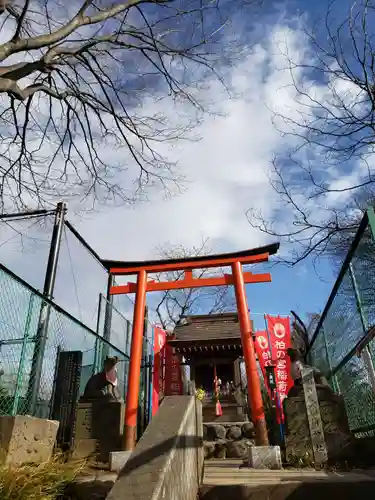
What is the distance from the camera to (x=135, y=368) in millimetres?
7762

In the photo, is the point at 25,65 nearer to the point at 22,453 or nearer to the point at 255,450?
the point at 22,453

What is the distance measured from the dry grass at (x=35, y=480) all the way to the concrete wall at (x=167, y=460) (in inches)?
52.0

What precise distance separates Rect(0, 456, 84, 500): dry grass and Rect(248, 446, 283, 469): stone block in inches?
124

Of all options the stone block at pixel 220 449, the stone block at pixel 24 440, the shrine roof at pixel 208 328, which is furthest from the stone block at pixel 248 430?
the stone block at pixel 24 440

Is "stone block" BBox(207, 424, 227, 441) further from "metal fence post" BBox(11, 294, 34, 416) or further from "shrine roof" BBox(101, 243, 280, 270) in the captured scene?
"metal fence post" BBox(11, 294, 34, 416)

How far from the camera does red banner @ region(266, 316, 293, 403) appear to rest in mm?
13578

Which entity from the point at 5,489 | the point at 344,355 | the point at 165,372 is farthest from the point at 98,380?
the point at 165,372

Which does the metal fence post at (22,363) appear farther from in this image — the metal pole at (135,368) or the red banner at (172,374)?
the red banner at (172,374)

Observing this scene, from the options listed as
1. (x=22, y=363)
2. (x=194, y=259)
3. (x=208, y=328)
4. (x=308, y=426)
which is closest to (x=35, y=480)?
(x=22, y=363)

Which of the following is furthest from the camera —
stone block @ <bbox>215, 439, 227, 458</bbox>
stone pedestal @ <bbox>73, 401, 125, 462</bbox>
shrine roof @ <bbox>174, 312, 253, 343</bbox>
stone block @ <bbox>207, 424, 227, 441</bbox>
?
shrine roof @ <bbox>174, 312, 253, 343</bbox>

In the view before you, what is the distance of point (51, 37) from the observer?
16.5 ft

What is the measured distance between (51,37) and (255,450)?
713 centimetres

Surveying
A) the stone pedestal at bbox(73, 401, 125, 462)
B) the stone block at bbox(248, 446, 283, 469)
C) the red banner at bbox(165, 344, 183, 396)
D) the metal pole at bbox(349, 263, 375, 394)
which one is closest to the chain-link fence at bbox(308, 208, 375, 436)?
the metal pole at bbox(349, 263, 375, 394)

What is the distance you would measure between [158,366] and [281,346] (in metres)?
4.86
